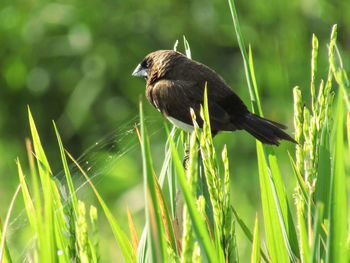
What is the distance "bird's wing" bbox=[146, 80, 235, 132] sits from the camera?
173cm

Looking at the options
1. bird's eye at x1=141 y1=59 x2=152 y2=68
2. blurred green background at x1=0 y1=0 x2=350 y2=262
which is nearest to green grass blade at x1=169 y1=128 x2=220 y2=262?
bird's eye at x1=141 y1=59 x2=152 y2=68

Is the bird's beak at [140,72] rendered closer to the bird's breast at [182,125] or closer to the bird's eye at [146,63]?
the bird's eye at [146,63]

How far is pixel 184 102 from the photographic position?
1767 mm

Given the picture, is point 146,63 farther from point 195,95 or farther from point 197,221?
point 197,221

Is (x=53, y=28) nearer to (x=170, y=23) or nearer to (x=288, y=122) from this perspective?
(x=170, y=23)

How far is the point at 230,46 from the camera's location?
13.2ft

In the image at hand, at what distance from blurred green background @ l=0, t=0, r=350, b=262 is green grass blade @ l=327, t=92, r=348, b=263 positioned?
8.83ft

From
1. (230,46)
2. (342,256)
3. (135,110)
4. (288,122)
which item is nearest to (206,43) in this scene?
(230,46)

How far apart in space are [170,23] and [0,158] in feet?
4.59

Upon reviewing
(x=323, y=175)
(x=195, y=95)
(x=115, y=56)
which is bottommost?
(x=323, y=175)

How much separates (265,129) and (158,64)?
536mm

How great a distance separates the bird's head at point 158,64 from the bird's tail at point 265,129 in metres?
0.28

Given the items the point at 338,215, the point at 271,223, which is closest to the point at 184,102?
the point at 271,223

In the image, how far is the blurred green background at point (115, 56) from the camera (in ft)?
11.8
